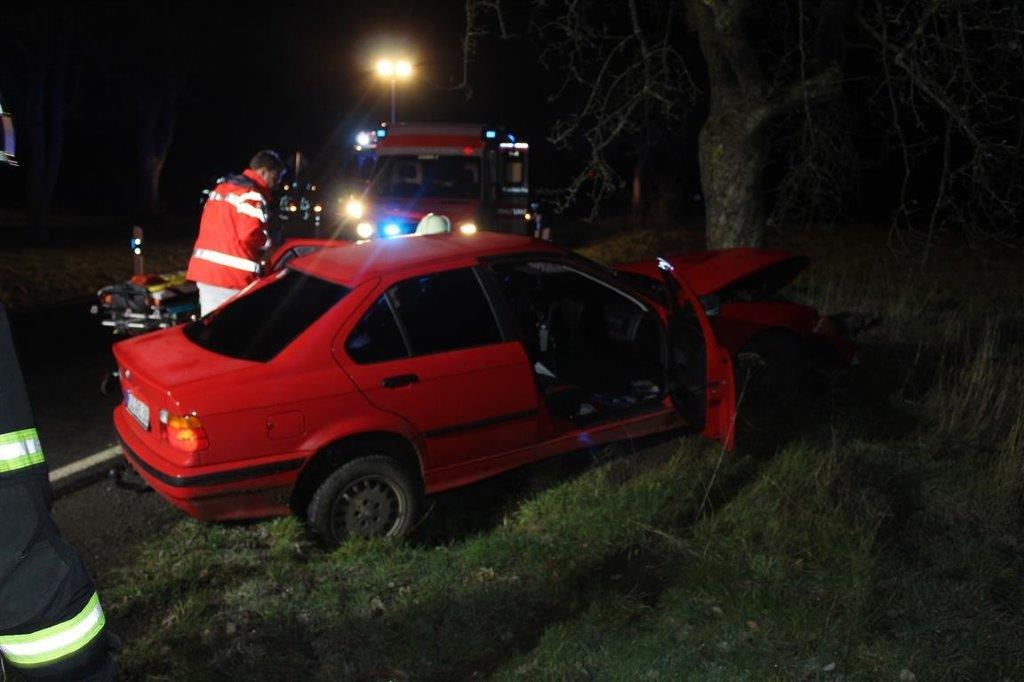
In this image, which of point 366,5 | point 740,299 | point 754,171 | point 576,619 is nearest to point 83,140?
point 366,5

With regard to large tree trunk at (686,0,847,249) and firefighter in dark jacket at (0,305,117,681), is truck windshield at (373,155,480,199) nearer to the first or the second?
large tree trunk at (686,0,847,249)

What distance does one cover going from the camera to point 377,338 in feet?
16.6

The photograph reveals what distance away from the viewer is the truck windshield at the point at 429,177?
13203 mm

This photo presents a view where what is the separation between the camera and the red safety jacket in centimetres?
698

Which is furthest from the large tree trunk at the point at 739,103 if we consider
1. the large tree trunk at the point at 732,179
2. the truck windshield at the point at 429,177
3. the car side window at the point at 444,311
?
the car side window at the point at 444,311

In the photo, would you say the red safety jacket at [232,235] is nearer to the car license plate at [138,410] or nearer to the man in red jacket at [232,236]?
the man in red jacket at [232,236]

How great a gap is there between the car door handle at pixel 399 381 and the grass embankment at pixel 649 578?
78 cm

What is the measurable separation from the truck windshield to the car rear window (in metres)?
7.68

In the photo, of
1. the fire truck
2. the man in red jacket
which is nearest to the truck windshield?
the fire truck

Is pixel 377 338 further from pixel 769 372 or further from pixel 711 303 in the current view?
pixel 769 372

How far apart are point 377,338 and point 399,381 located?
0.91 feet

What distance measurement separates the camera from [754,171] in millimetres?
10938

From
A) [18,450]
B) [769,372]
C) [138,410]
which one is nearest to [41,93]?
[138,410]

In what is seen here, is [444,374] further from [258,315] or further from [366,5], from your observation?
[366,5]
